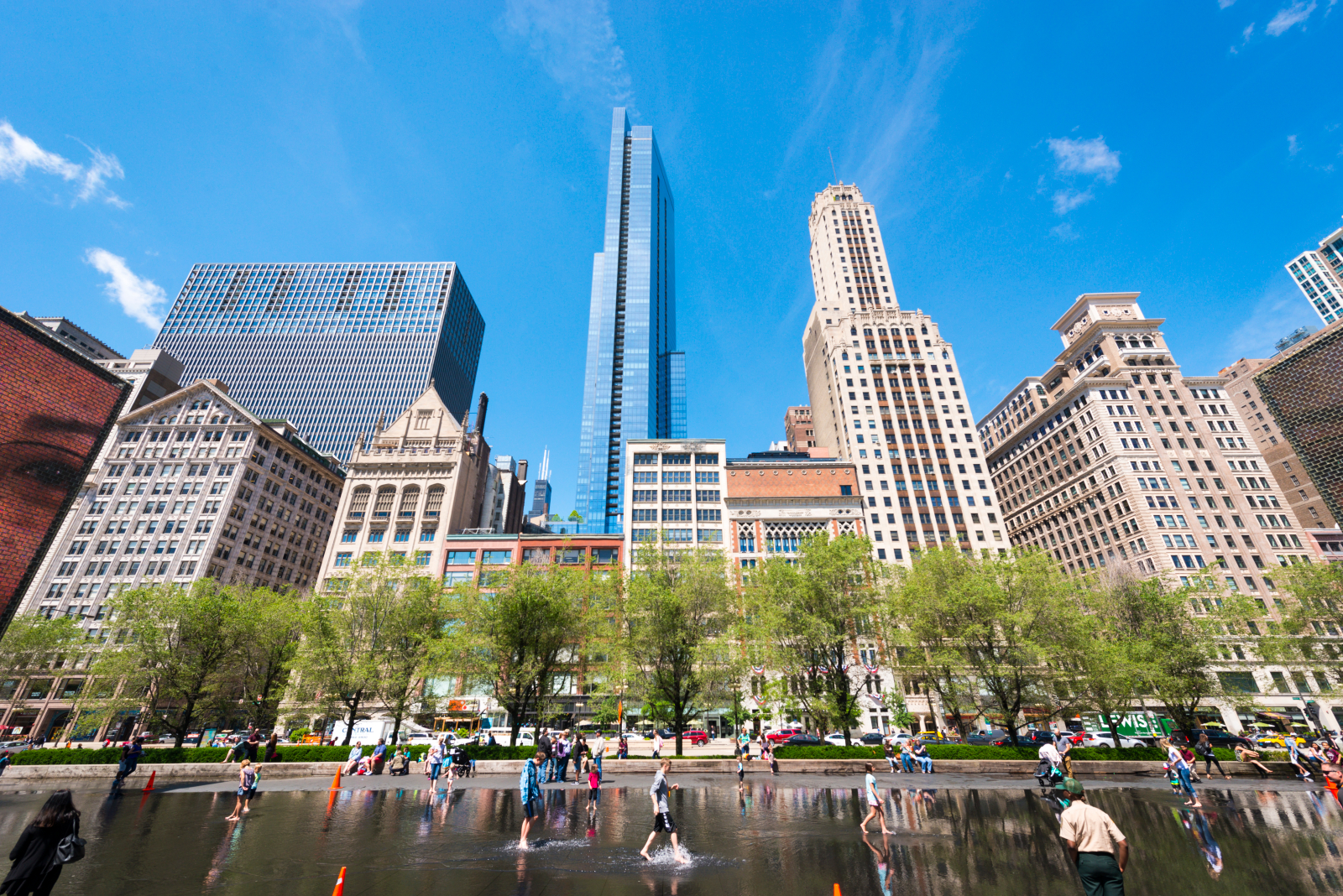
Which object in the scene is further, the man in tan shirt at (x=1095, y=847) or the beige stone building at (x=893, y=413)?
the beige stone building at (x=893, y=413)

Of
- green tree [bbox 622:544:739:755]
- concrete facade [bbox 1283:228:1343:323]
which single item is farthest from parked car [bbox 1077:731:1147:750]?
concrete facade [bbox 1283:228:1343:323]

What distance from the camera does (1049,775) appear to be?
23312 millimetres

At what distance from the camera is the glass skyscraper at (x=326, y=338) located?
143875 millimetres

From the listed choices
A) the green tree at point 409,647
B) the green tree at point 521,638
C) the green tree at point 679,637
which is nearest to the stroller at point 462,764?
the green tree at point 521,638

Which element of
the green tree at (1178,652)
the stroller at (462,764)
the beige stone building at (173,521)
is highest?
the beige stone building at (173,521)

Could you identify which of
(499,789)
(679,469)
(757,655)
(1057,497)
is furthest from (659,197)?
(499,789)

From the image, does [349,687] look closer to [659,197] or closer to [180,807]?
[180,807]

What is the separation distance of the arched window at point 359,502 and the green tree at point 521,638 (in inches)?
2013

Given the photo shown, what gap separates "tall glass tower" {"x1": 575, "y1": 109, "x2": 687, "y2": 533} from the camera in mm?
143125

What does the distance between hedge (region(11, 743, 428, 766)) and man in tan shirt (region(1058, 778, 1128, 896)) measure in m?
37.4

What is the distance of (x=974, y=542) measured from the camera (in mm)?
87250

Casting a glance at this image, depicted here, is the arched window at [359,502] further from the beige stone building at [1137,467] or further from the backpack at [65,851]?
the beige stone building at [1137,467]

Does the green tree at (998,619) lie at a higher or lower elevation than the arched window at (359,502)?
Result: lower

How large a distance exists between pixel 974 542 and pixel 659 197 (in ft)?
499
